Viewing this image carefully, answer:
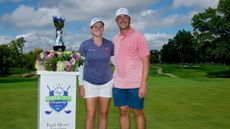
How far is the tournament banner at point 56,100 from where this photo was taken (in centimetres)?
776

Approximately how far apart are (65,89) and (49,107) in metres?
0.43

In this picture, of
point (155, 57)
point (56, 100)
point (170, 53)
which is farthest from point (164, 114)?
point (155, 57)

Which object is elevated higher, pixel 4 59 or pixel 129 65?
pixel 129 65

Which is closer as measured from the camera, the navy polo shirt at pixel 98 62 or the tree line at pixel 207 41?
the navy polo shirt at pixel 98 62

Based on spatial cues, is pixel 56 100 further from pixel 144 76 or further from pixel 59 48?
pixel 144 76

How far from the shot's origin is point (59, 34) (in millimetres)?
8344

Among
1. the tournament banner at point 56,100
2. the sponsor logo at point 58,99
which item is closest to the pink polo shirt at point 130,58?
the tournament banner at point 56,100

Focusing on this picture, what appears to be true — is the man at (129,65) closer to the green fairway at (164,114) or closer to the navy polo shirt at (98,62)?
the navy polo shirt at (98,62)

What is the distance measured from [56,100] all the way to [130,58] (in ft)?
5.10

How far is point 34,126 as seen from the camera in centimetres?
1059

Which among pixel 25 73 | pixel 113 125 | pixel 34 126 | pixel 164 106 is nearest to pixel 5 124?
pixel 34 126

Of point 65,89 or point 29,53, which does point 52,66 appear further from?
point 29,53

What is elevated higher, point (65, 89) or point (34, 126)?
point (65, 89)

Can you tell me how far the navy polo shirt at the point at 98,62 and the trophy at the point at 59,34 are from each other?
657 millimetres
